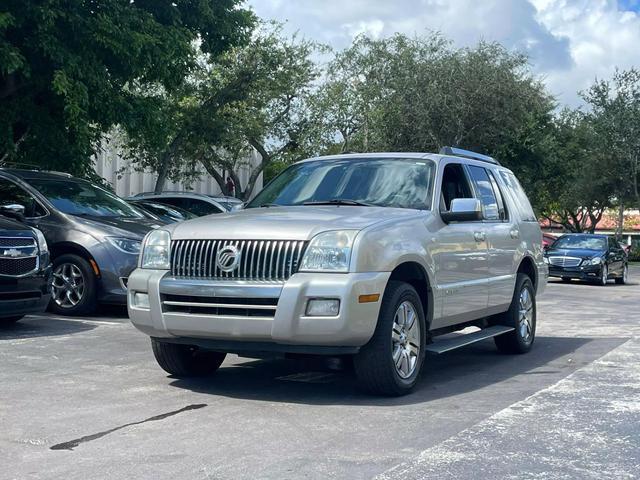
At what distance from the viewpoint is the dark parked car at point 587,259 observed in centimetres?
2502

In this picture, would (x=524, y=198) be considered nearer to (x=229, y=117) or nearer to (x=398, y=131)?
(x=229, y=117)

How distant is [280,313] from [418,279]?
1.44m

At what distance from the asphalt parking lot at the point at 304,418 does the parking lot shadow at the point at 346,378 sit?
2 cm

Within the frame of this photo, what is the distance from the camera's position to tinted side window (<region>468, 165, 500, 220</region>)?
8.99 m

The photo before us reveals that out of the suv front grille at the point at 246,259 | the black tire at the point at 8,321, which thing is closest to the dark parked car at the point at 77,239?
the black tire at the point at 8,321

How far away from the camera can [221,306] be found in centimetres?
667

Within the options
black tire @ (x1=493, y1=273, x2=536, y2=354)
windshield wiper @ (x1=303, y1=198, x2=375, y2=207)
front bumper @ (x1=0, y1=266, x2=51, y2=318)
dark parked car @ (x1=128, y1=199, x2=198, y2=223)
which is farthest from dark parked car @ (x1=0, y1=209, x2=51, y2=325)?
dark parked car @ (x1=128, y1=199, x2=198, y2=223)

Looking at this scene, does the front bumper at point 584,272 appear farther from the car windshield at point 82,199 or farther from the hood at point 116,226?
the hood at point 116,226

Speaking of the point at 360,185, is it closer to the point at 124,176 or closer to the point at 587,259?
the point at 587,259

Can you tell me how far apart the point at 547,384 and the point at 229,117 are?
2460 cm

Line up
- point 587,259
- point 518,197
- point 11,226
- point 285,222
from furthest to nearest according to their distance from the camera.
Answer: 1. point 587,259
2. point 518,197
3. point 11,226
4. point 285,222

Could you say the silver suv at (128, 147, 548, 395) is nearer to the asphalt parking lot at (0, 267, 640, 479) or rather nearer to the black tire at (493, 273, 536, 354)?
the asphalt parking lot at (0, 267, 640, 479)

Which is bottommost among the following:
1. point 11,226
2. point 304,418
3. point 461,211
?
point 304,418

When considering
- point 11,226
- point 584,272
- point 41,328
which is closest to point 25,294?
point 41,328
